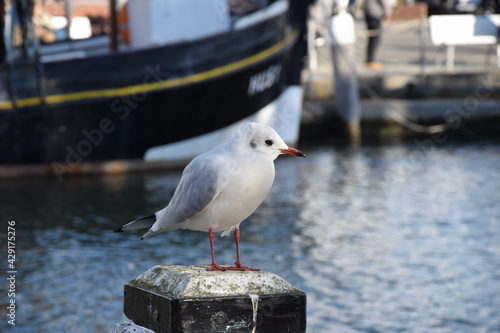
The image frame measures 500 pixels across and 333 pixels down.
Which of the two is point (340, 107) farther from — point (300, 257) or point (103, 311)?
point (103, 311)

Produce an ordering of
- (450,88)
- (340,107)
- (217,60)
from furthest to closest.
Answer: (450,88) → (340,107) → (217,60)

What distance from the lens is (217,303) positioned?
13.5ft

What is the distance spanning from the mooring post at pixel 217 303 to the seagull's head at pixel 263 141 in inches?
20.6

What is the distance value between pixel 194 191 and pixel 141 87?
39.5ft

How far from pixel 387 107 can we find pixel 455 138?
1.57 metres

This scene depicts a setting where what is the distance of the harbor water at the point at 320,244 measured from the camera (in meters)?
8.50

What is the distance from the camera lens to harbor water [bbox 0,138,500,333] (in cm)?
850

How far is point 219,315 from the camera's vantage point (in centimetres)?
411

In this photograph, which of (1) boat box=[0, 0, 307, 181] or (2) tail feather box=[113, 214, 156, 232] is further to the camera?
(1) boat box=[0, 0, 307, 181]

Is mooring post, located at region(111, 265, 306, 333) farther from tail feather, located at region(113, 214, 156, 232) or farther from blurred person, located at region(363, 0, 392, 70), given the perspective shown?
blurred person, located at region(363, 0, 392, 70)

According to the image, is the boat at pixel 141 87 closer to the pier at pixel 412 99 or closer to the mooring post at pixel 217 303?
the pier at pixel 412 99

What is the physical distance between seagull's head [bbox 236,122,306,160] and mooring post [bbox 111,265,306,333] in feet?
1.71

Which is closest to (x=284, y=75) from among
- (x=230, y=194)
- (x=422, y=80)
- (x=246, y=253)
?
(x=422, y=80)

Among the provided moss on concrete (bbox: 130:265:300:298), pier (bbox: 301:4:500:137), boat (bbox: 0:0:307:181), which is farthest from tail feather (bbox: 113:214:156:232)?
pier (bbox: 301:4:500:137)
